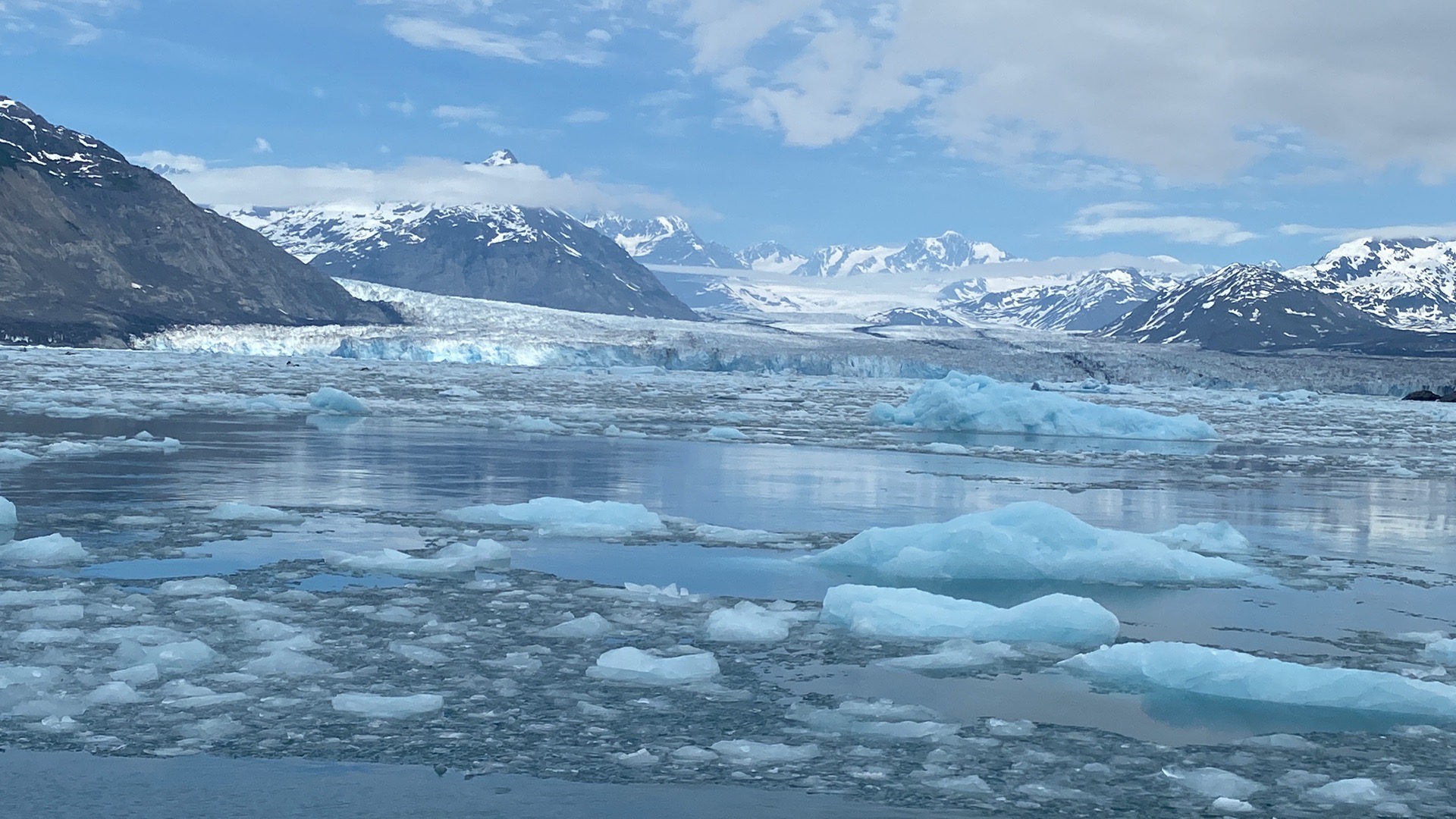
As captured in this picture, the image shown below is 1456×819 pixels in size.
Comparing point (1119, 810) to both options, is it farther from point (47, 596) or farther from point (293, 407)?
point (293, 407)

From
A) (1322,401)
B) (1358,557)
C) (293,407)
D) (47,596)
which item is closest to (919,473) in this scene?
(1358,557)

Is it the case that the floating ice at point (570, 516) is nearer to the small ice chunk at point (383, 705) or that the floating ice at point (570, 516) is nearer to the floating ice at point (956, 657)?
the floating ice at point (956, 657)

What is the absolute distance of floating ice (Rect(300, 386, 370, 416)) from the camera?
2614 centimetres

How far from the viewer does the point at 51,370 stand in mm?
44969

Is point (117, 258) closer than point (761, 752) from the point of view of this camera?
No

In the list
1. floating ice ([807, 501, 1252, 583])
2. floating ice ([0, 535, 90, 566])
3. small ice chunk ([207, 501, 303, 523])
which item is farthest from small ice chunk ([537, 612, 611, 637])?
small ice chunk ([207, 501, 303, 523])

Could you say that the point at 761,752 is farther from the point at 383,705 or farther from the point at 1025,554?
the point at 1025,554

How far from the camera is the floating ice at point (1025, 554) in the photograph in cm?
905

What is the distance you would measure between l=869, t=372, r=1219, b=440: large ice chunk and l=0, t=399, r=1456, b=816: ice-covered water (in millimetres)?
15109

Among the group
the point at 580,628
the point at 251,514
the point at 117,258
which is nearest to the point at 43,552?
the point at 251,514

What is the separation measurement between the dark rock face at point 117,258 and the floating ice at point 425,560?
9283 cm

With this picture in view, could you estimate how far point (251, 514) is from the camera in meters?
10.5

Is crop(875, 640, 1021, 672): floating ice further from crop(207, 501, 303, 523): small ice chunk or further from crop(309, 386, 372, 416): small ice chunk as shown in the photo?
crop(309, 386, 372, 416): small ice chunk

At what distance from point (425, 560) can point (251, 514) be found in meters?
2.70
